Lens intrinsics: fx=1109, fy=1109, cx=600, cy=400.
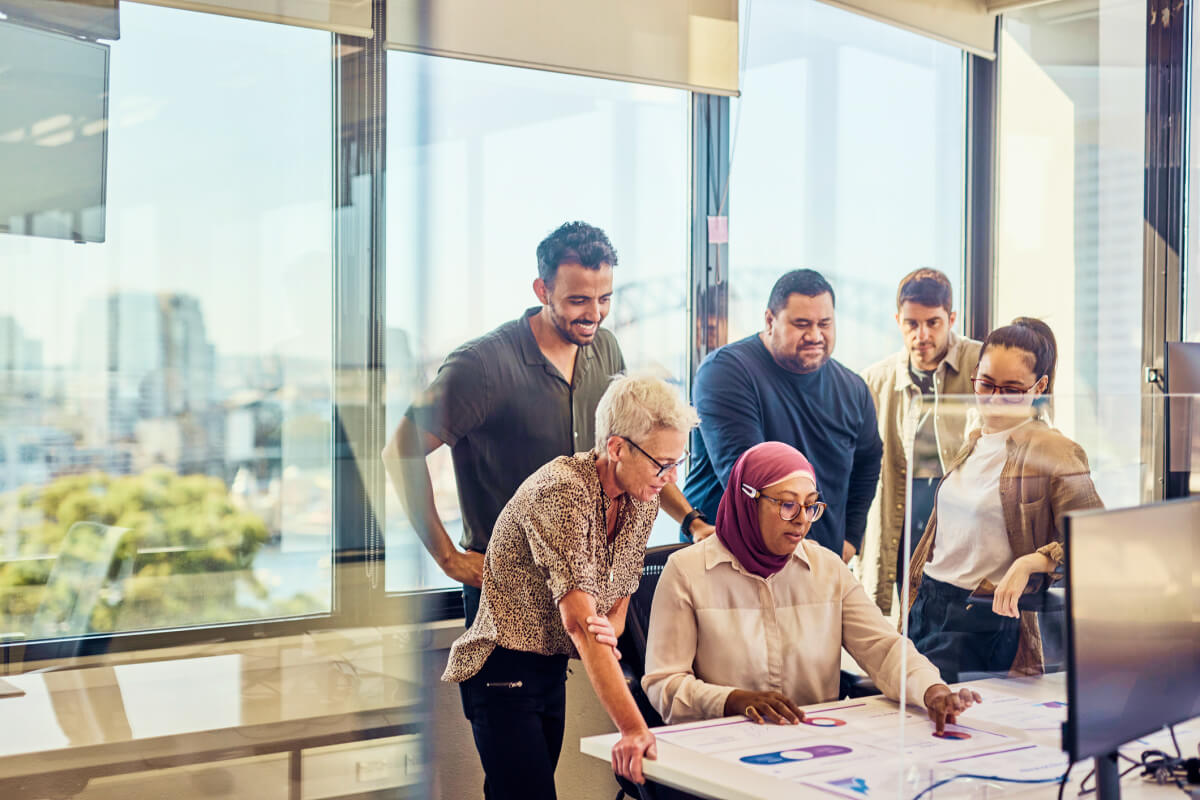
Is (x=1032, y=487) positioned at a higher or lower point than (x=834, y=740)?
higher

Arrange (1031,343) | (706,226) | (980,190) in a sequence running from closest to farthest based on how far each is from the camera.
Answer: (1031,343), (706,226), (980,190)

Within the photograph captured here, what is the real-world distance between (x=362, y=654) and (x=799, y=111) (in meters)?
2.46

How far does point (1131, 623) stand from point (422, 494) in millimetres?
2044

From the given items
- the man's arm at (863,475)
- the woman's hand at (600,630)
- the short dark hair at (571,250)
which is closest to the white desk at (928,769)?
the woman's hand at (600,630)

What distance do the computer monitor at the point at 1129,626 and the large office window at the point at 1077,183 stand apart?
128 inches

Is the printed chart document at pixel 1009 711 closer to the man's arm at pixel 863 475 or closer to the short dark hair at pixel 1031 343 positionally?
the short dark hair at pixel 1031 343

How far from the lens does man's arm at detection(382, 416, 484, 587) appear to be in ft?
10.0

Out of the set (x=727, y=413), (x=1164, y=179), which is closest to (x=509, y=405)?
(x=727, y=413)

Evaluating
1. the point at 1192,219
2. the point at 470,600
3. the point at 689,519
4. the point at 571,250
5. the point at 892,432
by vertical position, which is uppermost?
the point at 1192,219

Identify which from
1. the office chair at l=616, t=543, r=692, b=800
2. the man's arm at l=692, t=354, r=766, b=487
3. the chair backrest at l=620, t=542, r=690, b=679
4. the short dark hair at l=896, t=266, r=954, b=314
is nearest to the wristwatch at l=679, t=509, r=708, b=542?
the man's arm at l=692, t=354, r=766, b=487

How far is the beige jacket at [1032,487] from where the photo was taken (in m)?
1.73

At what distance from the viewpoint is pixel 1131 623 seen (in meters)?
1.41

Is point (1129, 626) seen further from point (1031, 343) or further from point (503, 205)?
point (503, 205)

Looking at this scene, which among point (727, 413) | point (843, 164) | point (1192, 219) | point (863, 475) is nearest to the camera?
point (727, 413)
